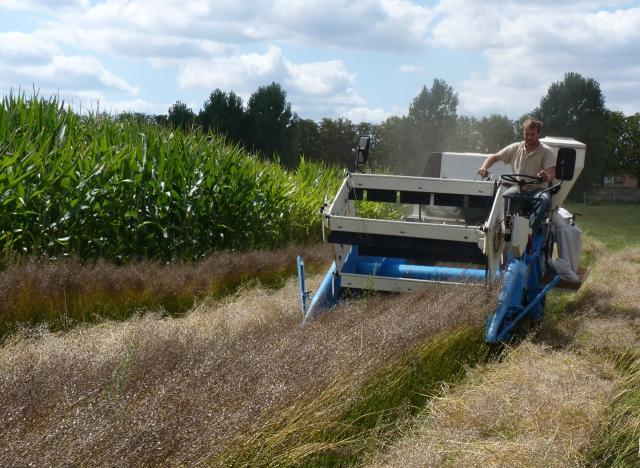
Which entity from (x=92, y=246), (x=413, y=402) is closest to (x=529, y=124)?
(x=413, y=402)

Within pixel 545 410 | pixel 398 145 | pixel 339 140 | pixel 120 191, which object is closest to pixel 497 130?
pixel 398 145

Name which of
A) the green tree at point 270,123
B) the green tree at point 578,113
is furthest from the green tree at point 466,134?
the green tree at point 270,123

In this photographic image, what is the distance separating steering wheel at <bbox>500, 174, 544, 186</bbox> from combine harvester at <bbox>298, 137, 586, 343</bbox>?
0.04ft

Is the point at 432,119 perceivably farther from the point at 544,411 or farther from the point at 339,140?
the point at 544,411

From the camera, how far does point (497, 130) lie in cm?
5331

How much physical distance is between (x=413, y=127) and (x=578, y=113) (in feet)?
34.7

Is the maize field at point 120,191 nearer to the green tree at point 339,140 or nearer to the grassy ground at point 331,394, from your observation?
the grassy ground at point 331,394

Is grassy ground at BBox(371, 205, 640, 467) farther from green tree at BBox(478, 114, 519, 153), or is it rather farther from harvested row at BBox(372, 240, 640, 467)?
green tree at BBox(478, 114, 519, 153)

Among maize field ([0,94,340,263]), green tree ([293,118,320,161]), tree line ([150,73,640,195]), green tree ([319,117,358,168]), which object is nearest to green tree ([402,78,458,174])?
tree line ([150,73,640,195])

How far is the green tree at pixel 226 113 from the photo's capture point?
187ft

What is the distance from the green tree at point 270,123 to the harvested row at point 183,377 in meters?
50.8

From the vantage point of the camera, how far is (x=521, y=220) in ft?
25.6

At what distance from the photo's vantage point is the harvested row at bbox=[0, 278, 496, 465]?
12.7 ft

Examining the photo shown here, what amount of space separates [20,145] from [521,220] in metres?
5.18
